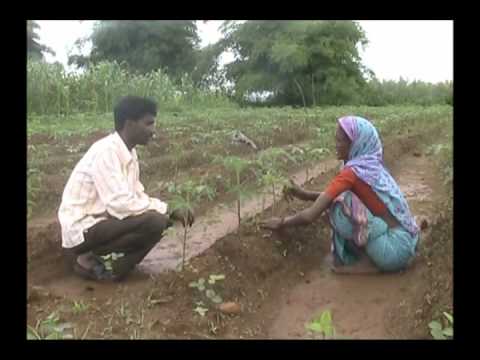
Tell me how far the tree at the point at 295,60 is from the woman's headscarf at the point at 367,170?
16.6m

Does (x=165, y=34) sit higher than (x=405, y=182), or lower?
higher

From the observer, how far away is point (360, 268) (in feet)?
13.0

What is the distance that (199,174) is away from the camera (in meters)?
6.46

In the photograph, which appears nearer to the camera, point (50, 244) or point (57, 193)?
point (50, 244)

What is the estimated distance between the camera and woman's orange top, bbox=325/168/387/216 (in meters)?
3.74

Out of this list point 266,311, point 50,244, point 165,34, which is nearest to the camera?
point 266,311

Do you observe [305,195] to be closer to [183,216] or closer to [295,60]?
[183,216]

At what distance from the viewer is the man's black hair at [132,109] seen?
11.9ft

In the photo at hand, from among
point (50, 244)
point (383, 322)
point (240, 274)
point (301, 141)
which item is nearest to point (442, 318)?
point (383, 322)

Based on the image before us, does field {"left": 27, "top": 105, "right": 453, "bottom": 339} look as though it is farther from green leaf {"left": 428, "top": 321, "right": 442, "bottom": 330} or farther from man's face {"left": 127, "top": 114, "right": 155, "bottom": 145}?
man's face {"left": 127, "top": 114, "right": 155, "bottom": 145}

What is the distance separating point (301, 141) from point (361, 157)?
6031 millimetres

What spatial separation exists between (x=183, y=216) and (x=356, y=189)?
1.09 meters

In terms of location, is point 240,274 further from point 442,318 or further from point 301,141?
point 301,141

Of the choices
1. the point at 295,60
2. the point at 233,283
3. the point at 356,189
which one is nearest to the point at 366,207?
the point at 356,189
